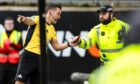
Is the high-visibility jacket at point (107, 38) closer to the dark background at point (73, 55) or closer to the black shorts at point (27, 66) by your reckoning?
the black shorts at point (27, 66)

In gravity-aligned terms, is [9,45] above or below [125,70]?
below

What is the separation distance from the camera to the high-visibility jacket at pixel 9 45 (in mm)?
12039

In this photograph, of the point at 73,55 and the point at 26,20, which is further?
the point at 73,55

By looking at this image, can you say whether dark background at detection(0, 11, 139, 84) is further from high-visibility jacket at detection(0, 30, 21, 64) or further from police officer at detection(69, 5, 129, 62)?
police officer at detection(69, 5, 129, 62)

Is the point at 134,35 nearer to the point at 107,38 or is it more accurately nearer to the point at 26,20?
the point at 26,20

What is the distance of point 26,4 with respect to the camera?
1269 centimetres

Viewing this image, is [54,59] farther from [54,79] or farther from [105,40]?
[105,40]

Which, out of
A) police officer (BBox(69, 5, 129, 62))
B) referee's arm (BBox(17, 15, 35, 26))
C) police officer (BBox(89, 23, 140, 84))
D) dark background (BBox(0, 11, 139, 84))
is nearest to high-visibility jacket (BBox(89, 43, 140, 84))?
police officer (BBox(89, 23, 140, 84))

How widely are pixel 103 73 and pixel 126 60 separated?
19 cm

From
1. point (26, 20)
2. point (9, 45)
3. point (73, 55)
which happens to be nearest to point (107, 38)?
point (26, 20)

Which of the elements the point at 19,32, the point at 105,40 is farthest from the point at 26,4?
the point at 105,40

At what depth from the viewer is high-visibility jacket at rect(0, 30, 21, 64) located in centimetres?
1204

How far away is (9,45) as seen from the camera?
12062 mm

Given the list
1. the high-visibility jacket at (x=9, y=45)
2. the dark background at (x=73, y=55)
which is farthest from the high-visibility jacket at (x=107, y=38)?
the dark background at (x=73, y=55)
